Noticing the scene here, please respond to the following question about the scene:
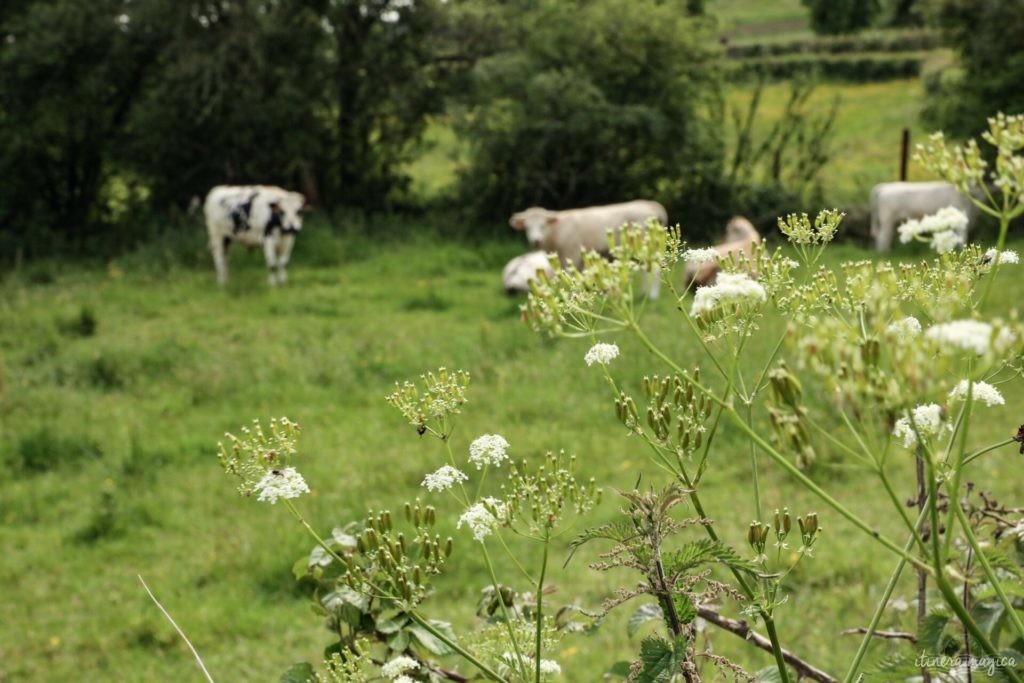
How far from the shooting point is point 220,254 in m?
13.6

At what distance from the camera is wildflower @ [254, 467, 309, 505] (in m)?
1.20

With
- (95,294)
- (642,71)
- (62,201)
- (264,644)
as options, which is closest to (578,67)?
(642,71)

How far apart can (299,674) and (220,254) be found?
12883 mm

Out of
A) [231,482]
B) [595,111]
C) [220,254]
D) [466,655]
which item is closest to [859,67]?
[595,111]

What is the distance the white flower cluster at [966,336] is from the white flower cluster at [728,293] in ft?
Answer: 0.83

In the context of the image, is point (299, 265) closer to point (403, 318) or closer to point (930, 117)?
point (403, 318)

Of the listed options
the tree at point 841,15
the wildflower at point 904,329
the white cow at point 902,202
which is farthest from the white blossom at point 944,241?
the tree at point 841,15

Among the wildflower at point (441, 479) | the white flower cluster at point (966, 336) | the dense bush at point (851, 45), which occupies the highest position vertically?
the white flower cluster at point (966, 336)

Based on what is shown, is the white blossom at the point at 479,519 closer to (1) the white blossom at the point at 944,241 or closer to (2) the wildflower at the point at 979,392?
(2) the wildflower at the point at 979,392

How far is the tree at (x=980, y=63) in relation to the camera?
1441cm

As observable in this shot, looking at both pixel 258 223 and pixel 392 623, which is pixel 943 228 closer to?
pixel 392 623

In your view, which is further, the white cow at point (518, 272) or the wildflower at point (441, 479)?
the white cow at point (518, 272)

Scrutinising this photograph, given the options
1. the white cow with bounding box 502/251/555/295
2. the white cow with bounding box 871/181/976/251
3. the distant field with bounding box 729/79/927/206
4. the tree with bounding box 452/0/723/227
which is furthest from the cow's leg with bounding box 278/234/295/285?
the distant field with bounding box 729/79/927/206

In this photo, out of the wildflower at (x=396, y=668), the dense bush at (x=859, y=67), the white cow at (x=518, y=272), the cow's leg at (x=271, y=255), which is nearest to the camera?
the wildflower at (x=396, y=668)
